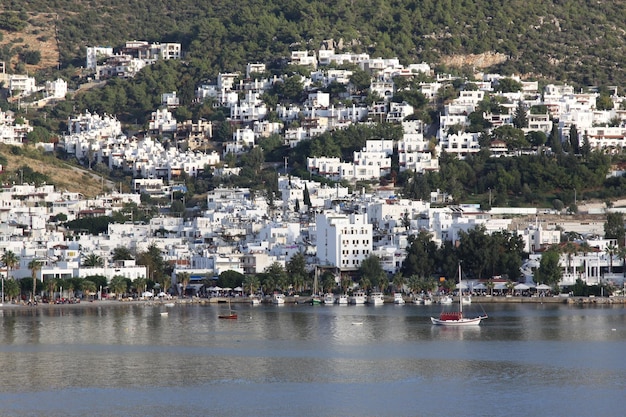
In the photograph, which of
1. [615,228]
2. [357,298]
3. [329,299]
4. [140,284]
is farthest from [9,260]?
[615,228]

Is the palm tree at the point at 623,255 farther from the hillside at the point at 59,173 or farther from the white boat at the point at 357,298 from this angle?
the hillside at the point at 59,173

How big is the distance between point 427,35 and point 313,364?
7313 cm

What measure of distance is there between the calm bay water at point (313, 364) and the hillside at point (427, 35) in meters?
52.4

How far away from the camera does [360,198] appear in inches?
3467

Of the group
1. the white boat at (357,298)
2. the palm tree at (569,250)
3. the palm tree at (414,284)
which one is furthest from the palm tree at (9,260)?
the palm tree at (569,250)

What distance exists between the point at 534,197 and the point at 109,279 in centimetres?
2573

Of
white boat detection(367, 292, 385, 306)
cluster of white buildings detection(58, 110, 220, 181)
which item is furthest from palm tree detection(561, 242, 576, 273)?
cluster of white buildings detection(58, 110, 220, 181)

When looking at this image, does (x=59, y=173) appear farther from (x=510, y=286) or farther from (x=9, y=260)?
(x=510, y=286)

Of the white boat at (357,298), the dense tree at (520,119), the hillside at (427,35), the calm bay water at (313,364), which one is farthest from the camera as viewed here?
the hillside at (427,35)

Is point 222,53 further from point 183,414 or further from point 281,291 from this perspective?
point 183,414

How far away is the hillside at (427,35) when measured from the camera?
382 ft

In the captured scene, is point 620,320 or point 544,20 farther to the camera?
point 544,20

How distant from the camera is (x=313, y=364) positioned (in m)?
48.7

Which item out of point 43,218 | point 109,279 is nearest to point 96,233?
point 43,218
